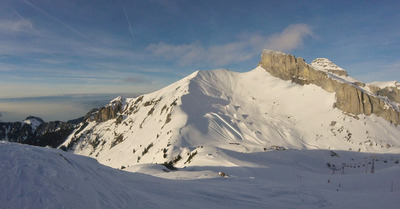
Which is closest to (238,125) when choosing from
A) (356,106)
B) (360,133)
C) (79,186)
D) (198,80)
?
(198,80)

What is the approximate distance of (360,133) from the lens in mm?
78812

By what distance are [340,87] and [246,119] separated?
55743 mm

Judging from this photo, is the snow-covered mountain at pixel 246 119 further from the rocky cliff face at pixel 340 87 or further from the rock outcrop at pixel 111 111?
the rock outcrop at pixel 111 111

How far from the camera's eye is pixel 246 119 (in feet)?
259

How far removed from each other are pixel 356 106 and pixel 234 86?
59.4 metres

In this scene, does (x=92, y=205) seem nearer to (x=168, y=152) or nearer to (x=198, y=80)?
(x=168, y=152)

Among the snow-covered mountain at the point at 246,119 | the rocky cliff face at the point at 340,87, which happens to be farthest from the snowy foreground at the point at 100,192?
the rocky cliff face at the point at 340,87

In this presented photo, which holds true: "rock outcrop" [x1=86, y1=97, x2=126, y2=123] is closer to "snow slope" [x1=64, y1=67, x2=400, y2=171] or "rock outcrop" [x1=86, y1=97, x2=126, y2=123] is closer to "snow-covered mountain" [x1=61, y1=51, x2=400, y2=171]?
"snow-covered mountain" [x1=61, y1=51, x2=400, y2=171]

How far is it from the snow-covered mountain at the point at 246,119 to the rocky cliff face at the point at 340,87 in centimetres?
47

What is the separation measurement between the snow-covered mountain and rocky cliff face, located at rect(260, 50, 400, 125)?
469mm

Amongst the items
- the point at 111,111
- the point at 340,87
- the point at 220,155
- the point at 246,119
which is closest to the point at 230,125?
the point at 246,119

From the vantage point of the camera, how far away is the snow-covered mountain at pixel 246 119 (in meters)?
58.4

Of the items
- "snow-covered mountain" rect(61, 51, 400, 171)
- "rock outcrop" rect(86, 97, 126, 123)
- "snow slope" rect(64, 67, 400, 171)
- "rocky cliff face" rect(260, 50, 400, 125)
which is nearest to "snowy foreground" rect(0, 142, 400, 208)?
"snow-covered mountain" rect(61, 51, 400, 171)

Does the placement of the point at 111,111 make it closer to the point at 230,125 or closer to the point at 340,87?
the point at 230,125
